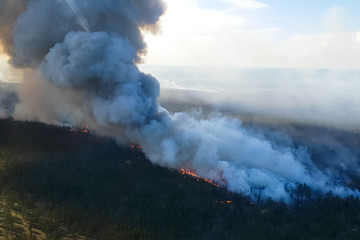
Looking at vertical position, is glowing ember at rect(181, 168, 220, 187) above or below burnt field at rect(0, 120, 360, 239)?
above

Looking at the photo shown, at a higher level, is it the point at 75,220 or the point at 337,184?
the point at 337,184

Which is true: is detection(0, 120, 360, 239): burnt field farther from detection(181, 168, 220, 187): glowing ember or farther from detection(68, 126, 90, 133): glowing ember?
detection(68, 126, 90, 133): glowing ember

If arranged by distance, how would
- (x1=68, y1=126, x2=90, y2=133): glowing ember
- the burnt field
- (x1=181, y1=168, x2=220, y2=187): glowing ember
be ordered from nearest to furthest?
the burnt field, (x1=181, y1=168, x2=220, y2=187): glowing ember, (x1=68, y1=126, x2=90, y2=133): glowing ember

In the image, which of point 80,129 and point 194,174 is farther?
point 80,129

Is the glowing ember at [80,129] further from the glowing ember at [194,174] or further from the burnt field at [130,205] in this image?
the glowing ember at [194,174]

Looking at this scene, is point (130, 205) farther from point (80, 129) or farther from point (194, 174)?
point (80, 129)

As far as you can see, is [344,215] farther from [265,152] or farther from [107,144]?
[107,144]

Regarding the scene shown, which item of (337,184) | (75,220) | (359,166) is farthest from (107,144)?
(359,166)

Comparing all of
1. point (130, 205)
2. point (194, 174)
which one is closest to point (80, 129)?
point (194, 174)

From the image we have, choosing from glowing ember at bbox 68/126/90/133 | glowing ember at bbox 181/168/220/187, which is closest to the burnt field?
glowing ember at bbox 181/168/220/187
